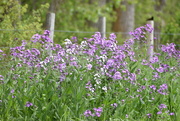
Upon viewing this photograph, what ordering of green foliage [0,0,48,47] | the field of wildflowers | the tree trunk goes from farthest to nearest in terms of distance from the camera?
the tree trunk → green foliage [0,0,48,47] → the field of wildflowers

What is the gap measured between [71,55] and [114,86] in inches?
30.3

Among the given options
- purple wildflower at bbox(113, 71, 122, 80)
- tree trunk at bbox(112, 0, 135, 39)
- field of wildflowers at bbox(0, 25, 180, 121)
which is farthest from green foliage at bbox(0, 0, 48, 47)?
tree trunk at bbox(112, 0, 135, 39)

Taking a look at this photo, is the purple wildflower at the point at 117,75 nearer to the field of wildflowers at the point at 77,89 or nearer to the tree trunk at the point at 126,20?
the field of wildflowers at the point at 77,89

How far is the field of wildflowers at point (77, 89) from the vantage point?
5406 mm

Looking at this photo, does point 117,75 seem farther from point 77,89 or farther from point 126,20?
point 126,20

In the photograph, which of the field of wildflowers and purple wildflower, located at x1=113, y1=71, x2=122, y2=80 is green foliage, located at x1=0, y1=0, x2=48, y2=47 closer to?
the field of wildflowers

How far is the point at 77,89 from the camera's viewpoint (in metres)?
5.43

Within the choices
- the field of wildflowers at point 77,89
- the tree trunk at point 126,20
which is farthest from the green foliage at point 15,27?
the tree trunk at point 126,20

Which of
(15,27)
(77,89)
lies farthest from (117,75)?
(15,27)

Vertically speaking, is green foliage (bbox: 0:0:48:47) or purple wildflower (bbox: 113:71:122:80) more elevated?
green foliage (bbox: 0:0:48:47)

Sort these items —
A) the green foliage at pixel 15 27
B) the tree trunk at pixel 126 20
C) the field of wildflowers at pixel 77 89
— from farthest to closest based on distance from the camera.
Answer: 1. the tree trunk at pixel 126 20
2. the green foliage at pixel 15 27
3. the field of wildflowers at pixel 77 89

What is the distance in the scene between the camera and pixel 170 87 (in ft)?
21.6

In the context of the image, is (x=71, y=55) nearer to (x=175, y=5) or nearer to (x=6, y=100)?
(x=6, y=100)

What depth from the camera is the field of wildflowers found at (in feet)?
17.7
